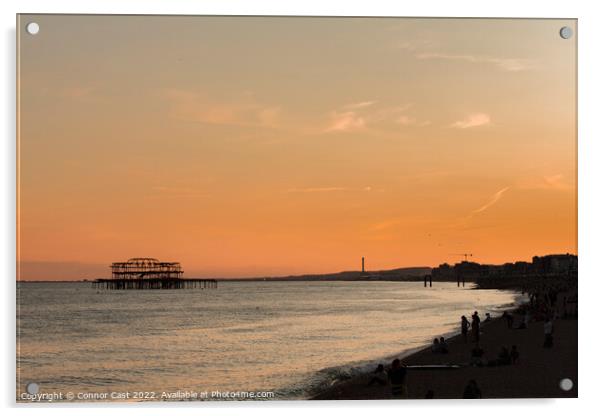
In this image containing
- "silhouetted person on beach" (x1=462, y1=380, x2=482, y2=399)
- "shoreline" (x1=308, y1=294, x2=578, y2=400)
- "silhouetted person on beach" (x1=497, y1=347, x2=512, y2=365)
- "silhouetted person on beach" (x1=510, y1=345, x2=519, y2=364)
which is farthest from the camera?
"silhouetted person on beach" (x1=497, y1=347, x2=512, y2=365)

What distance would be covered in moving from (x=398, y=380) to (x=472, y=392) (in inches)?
30.2

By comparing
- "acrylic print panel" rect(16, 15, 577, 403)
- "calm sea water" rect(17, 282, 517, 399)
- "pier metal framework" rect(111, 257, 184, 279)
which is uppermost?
"acrylic print panel" rect(16, 15, 577, 403)

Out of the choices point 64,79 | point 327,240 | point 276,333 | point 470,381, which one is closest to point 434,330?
point 276,333

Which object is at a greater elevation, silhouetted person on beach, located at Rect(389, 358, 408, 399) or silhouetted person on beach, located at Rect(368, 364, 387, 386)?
silhouetted person on beach, located at Rect(389, 358, 408, 399)

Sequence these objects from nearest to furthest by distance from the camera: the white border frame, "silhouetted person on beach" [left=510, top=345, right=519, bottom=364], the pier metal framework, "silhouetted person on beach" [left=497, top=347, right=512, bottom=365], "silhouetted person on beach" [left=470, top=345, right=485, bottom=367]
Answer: the white border frame < "silhouetted person on beach" [left=510, top=345, right=519, bottom=364] < "silhouetted person on beach" [left=497, top=347, right=512, bottom=365] < "silhouetted person on beach" [left=470, top=345, right=485, bottom=367] < the pier metal framework

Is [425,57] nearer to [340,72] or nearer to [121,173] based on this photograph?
[340,72]

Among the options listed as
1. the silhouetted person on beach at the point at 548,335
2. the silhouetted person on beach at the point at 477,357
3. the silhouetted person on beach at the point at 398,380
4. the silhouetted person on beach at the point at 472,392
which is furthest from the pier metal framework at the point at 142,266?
the silhouetted person on beach at the point at 548,335

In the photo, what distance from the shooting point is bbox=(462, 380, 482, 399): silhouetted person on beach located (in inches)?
309

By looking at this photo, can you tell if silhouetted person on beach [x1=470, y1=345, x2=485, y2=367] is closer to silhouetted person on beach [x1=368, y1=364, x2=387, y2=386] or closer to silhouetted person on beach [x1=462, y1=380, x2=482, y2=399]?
silhouetted person on beach [x1=368, y1=364, x2=387, y2=386]

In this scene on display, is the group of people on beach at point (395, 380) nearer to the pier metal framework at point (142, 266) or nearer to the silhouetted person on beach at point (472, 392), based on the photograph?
the silhouetted person on beach at point (472, 392)

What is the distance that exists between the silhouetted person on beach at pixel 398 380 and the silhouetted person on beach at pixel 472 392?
0.57 metres

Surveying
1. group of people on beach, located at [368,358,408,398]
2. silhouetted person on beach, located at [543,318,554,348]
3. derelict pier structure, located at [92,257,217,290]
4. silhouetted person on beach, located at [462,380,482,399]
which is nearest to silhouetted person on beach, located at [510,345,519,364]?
silhouetted person on beach, located at [543,318,554,348]

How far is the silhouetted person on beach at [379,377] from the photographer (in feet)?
29.0

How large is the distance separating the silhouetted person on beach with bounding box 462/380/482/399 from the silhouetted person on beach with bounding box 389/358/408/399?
0.57m
